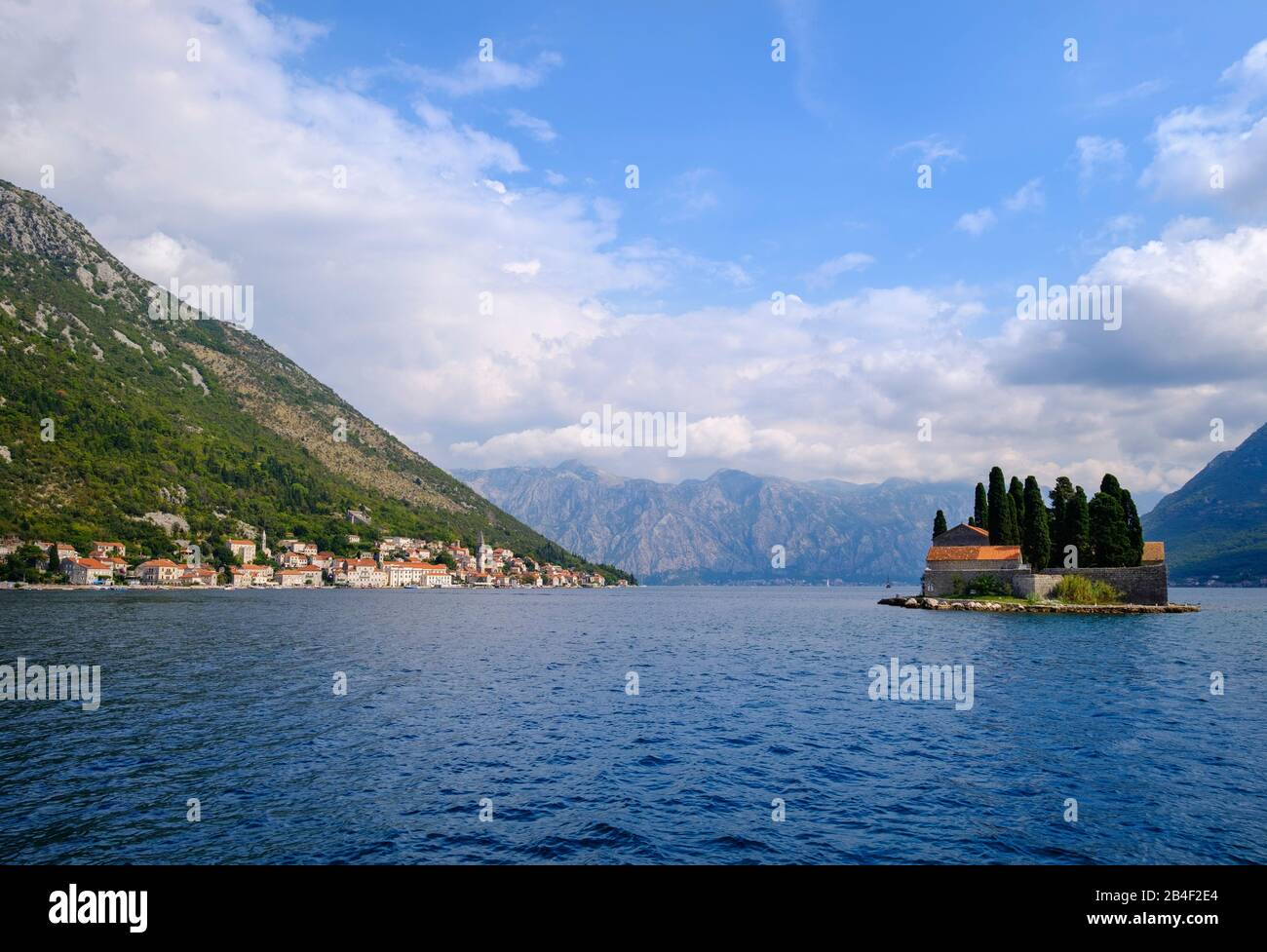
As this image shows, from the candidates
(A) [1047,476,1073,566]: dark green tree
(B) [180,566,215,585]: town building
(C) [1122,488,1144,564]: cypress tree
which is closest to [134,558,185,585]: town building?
(B) [180,566,215,585]: town building

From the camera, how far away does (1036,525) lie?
4203 inches

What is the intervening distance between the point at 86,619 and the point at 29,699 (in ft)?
170

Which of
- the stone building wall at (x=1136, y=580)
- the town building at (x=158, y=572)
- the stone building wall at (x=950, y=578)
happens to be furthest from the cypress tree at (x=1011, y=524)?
the town building at (x=158, y=572)

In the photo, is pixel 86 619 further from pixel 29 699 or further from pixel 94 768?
pixel 94 768

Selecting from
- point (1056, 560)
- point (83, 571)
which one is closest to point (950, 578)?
point (1056, 560)

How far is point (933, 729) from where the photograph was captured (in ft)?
102

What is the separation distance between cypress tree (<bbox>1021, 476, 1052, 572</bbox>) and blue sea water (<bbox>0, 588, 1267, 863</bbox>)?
53.8 m

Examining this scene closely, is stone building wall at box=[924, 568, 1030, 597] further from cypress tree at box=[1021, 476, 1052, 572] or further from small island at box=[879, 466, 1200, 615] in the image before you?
cypress tree at box=[1021, 476, 1052, 572]

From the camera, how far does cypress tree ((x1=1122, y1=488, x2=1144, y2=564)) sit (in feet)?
353

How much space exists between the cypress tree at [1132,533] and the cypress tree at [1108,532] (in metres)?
1.10

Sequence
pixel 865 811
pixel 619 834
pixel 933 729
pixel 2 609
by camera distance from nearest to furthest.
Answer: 1. pixel 619 834
2. pixel 865 811
3. pixel 933 729
4. pixel 2 609

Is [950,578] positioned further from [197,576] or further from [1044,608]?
[197,576]

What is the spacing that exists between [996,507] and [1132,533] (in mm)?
19242
